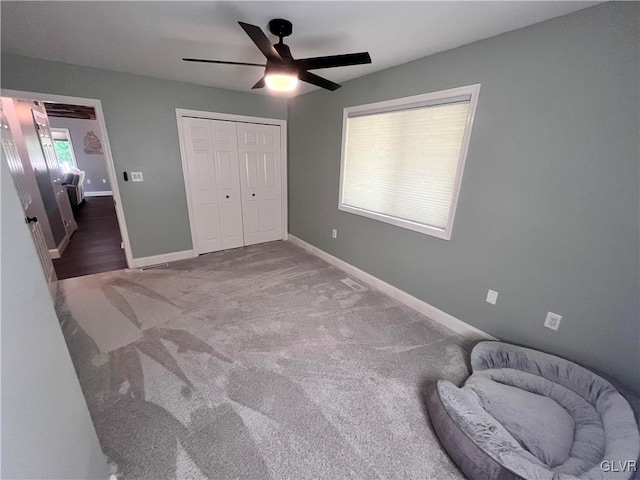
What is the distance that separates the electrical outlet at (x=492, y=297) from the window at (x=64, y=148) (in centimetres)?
1127

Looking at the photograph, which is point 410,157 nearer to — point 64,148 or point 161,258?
point 161,258

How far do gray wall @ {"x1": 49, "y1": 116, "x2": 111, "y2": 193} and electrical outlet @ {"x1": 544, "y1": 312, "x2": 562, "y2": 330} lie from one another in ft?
36.5

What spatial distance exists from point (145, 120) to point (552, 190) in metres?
4.17

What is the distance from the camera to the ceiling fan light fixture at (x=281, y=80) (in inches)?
69.1

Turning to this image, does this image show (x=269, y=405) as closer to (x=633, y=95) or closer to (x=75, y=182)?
(x=633, y=95)

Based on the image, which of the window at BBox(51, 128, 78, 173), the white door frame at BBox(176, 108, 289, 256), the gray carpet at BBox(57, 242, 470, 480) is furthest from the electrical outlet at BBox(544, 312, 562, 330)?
the window at BBox(51, 128, 78, 173)

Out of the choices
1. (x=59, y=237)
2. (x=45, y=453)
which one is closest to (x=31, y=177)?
(x=59, y=237)

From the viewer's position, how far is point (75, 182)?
669 centimetres

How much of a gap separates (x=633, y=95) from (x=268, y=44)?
2117 mm

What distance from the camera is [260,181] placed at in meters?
4.16

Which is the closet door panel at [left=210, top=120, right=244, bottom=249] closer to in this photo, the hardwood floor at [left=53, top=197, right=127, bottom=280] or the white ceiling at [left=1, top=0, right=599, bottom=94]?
the white ceiling at [left=1, top=0, right=599, bottom=94]

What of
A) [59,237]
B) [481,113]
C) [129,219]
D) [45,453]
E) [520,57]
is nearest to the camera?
[45,453]

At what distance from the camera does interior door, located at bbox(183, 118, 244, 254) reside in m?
3.50

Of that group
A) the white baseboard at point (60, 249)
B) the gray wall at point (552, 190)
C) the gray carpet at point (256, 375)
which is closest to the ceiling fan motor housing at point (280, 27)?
the gray wall at point (552, 190)
